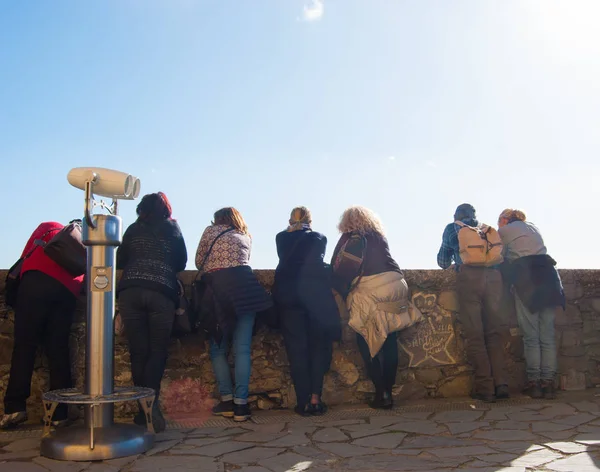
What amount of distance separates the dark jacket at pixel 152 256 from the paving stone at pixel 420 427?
6.07 ft

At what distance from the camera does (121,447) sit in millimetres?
3742

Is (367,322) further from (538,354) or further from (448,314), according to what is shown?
(538,354)

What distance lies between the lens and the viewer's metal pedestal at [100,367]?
3.79m

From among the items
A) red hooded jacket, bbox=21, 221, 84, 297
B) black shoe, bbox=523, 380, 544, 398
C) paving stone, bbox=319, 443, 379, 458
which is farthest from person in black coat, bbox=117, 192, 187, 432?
black shoe, bbox=523, 380, 544, 398

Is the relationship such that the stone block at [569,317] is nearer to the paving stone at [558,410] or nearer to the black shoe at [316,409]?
the paving stone at [558,410]

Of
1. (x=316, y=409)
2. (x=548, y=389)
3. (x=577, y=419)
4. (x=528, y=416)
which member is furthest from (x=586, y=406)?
(x=316, y=409)

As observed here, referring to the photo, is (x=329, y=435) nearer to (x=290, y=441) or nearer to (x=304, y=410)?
(x=290, y=441)

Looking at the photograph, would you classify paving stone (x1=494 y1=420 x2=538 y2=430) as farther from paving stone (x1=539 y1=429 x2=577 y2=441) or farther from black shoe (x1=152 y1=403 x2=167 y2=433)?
black shoe (x1=152 y1=403 x2=167 y2=433)

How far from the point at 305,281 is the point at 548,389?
246 centimetres

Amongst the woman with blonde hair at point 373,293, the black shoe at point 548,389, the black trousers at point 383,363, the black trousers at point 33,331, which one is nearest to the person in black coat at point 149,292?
the black trousers at point 33,331

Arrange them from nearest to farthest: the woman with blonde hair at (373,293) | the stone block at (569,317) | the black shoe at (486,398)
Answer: the woman with blonde hair at (373,293) < the black shoe at (486,398) < the stone block at (569,317)

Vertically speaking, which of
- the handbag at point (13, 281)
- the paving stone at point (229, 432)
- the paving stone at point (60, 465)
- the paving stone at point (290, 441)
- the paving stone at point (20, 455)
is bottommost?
the paving stone at point (290, 441)

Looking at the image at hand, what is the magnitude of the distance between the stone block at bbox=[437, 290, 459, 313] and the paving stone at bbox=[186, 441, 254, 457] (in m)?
2.49

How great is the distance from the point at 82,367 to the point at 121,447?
1372 mm
